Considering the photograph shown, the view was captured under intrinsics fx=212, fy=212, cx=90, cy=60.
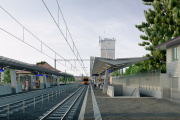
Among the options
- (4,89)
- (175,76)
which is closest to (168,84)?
(175,76)

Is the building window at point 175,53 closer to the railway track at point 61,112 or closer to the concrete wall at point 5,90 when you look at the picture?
the railway track at point 61,112

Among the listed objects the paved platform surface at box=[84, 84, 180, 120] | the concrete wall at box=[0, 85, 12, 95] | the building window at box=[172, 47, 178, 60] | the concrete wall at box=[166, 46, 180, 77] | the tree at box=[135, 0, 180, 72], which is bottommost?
the concrete wall at box=[0, 85, 12, 95]

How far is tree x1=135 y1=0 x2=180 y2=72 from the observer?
1139 inches

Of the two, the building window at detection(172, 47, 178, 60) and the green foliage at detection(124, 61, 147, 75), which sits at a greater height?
the building window at detection(172, 47, 178, 60)

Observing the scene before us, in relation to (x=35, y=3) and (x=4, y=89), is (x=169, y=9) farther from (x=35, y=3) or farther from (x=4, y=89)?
(x=4, y=89)

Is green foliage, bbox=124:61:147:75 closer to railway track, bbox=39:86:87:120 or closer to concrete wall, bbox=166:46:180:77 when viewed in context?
concrete wall, bbox=166:46:180:77

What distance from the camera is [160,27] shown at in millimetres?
29516

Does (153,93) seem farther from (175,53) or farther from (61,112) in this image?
(61,112)

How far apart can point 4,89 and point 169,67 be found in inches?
A: 884

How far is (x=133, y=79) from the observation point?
33.2 metres

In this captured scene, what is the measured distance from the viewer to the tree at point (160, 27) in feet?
94.9

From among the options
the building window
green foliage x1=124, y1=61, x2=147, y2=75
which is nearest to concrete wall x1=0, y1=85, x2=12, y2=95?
green foliage x1=124, y1=61, x2=147, y2=75

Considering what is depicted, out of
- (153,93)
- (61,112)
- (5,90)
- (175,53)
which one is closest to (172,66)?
(175,53)

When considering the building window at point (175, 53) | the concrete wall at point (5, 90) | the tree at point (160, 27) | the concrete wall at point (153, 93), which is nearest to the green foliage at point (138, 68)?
the tree at point (160, 27)
